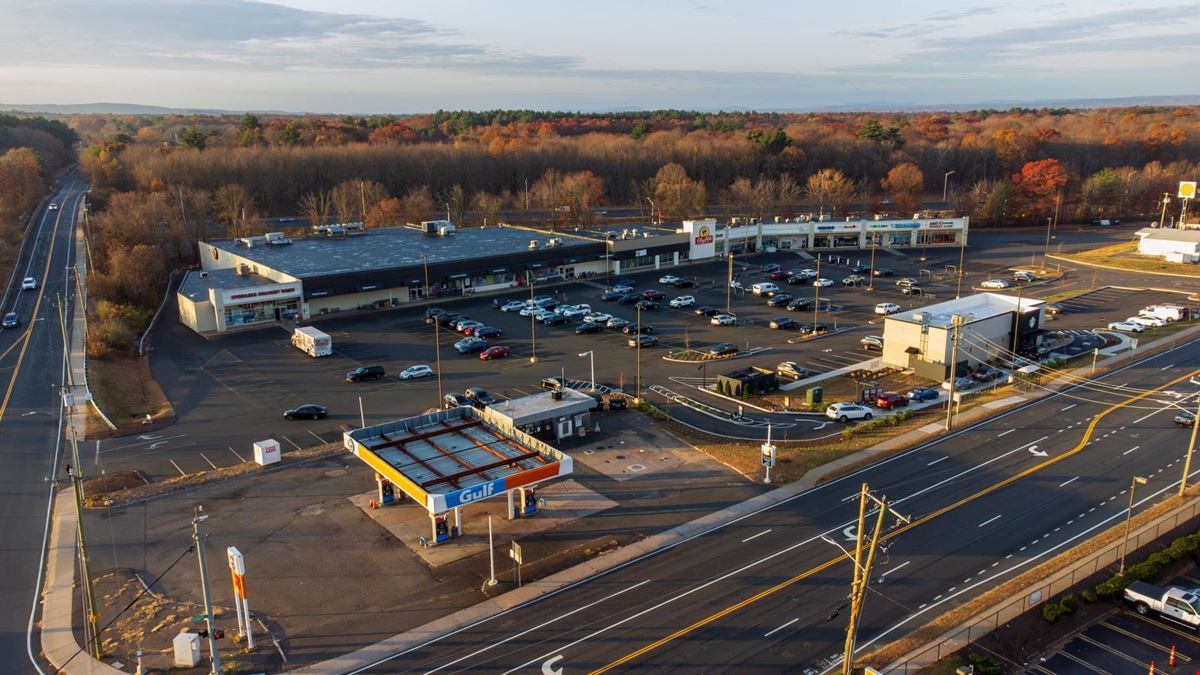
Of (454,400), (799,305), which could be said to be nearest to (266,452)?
(454,400)

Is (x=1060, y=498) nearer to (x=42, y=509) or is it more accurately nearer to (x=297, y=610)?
(x=297, y=610)

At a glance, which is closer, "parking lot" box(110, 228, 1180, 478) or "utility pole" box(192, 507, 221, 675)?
"utility pole" box(192, 507, 221, 675)

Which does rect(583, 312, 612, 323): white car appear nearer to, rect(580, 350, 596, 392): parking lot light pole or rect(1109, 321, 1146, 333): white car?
rect(580, 350, 596, 392): parking lot light pole

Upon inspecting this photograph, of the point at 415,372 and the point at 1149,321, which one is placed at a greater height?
the point at 1149,321

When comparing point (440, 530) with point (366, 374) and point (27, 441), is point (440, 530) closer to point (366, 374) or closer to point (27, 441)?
point (366, 374)

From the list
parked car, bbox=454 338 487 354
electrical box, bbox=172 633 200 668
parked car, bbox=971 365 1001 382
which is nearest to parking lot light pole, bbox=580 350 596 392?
parked car, bbox=454 338 487 354

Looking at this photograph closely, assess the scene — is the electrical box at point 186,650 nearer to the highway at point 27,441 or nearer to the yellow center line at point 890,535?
the highway at point 27,441

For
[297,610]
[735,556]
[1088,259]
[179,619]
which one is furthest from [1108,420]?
[1088,259]
